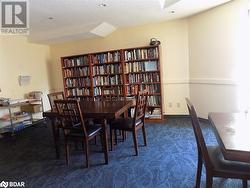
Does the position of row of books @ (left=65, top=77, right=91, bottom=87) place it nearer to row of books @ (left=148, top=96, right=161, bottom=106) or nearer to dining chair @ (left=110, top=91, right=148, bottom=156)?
row of books @ (left=148, top=96, right=161, bottom=106)

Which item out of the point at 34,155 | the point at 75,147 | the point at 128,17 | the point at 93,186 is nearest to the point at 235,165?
the point at 93,186

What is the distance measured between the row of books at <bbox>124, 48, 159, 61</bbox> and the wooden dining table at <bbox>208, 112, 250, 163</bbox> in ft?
9.06

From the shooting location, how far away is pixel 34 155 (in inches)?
125

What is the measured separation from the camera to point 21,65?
16.3ft

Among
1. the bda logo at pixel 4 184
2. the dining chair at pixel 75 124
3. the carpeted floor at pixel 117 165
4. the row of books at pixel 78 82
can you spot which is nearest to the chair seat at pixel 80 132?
the dining chair at pixel 75 124

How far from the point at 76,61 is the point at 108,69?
0.88m

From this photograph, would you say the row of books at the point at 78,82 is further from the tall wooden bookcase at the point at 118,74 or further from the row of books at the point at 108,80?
the row of books at the point at 108,80

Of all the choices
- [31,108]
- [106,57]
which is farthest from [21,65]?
[106,57]

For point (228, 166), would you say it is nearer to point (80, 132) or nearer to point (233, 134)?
point (233, 134)

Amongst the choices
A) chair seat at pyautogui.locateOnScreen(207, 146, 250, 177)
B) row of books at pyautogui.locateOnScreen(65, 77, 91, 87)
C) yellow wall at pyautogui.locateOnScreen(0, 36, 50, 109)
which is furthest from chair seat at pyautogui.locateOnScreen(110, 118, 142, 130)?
yellow wall at pyautogui.locateOnScreen(0, 36, 50, 109)

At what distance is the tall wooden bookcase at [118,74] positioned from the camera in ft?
15.1

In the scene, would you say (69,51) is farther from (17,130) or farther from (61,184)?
(61,184)

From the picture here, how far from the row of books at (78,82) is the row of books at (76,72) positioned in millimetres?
131

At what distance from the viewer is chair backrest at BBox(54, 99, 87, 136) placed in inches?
99.4
